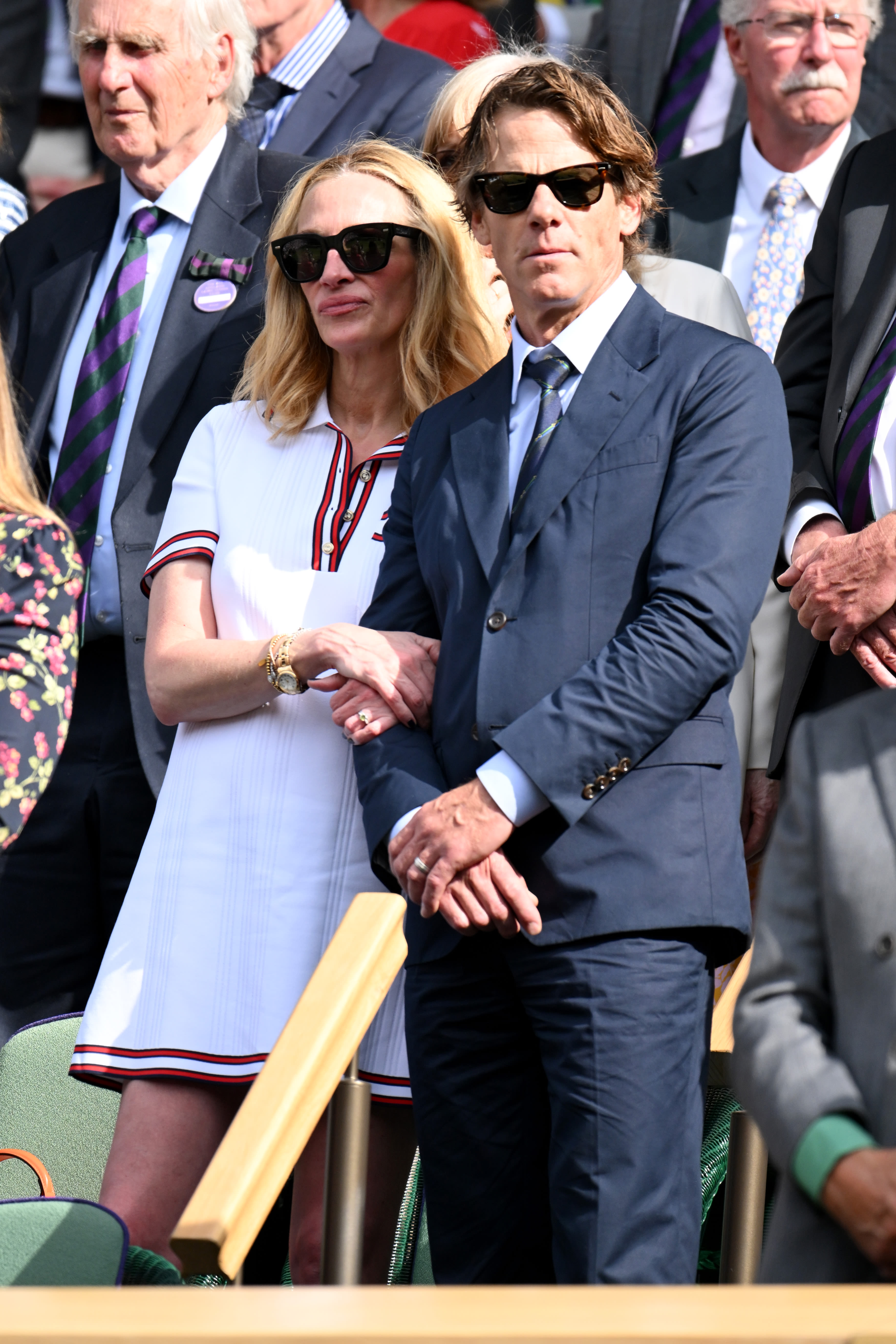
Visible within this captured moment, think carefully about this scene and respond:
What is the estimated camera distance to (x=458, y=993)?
8.21ft

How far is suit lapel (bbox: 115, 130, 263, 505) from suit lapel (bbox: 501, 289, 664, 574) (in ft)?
4.24

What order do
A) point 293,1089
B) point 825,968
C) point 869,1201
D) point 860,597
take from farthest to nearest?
point 860,597
point 293,1089
point 825,968
point 869,1201

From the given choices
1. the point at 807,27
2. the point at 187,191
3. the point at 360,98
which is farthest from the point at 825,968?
the point at 360,98

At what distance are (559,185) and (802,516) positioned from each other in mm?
796

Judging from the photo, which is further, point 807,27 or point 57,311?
point 807,27

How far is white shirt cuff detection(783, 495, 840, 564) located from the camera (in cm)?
318

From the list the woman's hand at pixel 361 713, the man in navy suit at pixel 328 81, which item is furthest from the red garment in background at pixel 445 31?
the woman's hand at pixel 361 713

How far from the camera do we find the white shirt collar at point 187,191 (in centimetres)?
400

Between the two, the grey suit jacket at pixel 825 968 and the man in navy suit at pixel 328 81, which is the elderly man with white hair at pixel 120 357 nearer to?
the man in navy suit at pixel 328 81

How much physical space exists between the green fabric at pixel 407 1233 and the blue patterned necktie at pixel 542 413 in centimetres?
111

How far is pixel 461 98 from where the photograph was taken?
12.1ft

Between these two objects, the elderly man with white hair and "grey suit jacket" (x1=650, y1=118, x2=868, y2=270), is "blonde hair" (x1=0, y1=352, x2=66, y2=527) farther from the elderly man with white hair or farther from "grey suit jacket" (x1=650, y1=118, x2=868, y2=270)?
"grey suit jacket" (x1=650, y1=118, x2=868, y2=270)

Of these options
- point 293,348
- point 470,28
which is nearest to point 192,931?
point 293,348

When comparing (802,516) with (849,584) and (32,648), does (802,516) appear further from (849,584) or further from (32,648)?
(32,648)
